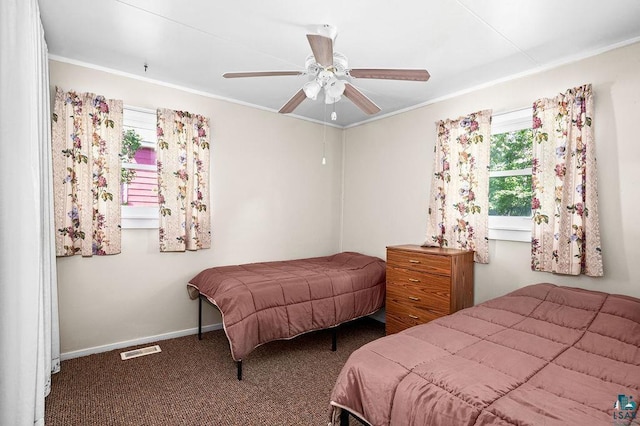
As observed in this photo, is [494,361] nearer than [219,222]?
Yes

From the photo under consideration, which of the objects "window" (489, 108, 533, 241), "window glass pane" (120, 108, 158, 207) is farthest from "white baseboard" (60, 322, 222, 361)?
"window" (489, 108, 533, 241)

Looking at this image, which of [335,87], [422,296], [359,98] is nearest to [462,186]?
[422,296]

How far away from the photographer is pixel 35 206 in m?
1.31

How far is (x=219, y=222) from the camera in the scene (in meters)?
3.62

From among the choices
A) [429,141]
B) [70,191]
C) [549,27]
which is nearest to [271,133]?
[429,141]

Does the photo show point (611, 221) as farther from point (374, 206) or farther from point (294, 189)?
point (294, 189)

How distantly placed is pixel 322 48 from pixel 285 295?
197cm

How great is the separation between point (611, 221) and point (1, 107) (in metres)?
3.52

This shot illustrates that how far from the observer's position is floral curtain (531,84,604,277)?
239 centimetres

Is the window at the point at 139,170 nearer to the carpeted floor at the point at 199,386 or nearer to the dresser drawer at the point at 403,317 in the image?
the carpeted floor at the point at 199,386

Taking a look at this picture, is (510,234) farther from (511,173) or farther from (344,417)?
(344,417)

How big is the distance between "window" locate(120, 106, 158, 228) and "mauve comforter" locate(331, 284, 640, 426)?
8.44 ft

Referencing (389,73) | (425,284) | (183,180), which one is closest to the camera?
(389,73)

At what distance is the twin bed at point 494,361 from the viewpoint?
3.68 feet
